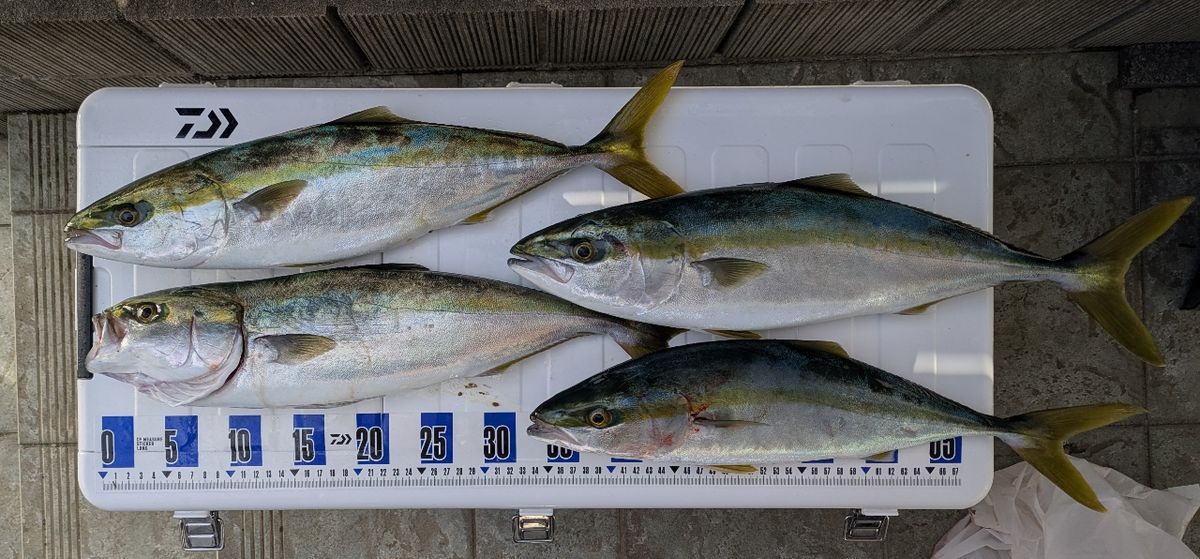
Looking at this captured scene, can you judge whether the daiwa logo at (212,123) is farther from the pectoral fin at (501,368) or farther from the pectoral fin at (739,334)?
the pectoral fin at (739,334)

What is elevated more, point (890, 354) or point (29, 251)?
point (29, 251)

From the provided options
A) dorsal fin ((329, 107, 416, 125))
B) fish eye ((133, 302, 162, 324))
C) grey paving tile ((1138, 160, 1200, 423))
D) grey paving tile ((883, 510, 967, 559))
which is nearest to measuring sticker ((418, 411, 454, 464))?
fish eye ((133, 302, 162, 324))

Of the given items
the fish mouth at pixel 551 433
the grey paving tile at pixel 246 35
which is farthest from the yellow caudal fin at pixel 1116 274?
the grey paving tile at pixel 246 35

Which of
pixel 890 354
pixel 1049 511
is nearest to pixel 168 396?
pixel 890 354

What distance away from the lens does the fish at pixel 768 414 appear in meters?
2.02

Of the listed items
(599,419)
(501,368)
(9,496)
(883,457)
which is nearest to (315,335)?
(501,368)

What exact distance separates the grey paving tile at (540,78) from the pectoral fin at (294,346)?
1.30 m

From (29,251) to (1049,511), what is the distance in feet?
14.3

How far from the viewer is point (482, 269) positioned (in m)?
2.25

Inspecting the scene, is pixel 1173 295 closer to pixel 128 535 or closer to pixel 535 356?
pixel 535 356

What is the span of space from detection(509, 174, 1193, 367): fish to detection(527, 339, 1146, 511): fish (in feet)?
0.47

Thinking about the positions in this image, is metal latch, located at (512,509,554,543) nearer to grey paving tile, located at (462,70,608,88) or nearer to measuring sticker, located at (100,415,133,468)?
measuring sticker, located at (100,415,133,468)

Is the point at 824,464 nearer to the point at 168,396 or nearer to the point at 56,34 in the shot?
the point at 168,396

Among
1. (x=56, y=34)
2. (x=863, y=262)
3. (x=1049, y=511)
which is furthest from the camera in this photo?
(x=1049, y=511)
